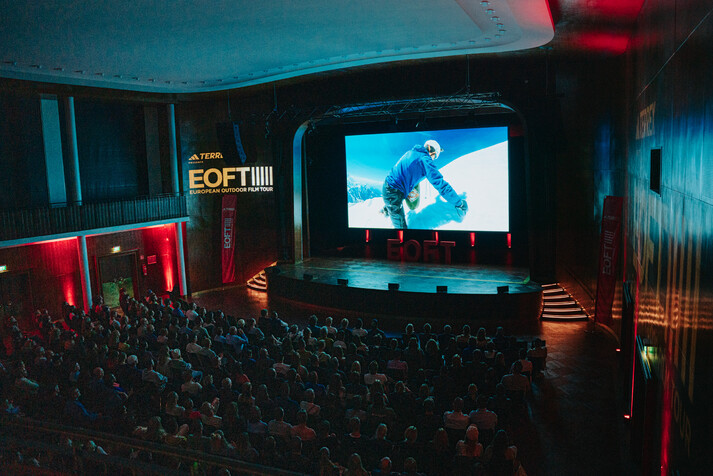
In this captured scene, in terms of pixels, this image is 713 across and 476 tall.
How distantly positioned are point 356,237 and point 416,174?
13.4ft

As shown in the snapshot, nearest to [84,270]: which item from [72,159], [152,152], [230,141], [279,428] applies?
[72,159]

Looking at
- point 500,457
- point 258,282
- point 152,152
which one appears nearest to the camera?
point 500,457

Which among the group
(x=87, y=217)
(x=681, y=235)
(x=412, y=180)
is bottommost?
(x=87, y=217)

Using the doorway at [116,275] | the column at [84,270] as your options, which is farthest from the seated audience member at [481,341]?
the doorway at [116,275]

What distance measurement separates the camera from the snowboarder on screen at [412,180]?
1866 centimetres

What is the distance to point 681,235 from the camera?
4000 mm

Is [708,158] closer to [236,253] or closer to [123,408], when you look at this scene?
[123,408]

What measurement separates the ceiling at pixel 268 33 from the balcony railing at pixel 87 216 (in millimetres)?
3698

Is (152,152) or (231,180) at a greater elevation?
(152,152)

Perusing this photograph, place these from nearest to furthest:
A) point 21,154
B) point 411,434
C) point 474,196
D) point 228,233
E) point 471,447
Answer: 1. point 471,447
2. point 411,434
3. point 21,154
4. point 474,196
5. point 228,233


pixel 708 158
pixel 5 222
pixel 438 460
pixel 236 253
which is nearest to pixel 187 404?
pixel 438 460

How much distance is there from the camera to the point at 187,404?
6895 mm

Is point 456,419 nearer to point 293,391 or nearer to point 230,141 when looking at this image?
point 293,391

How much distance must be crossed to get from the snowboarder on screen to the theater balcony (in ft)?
24.1
